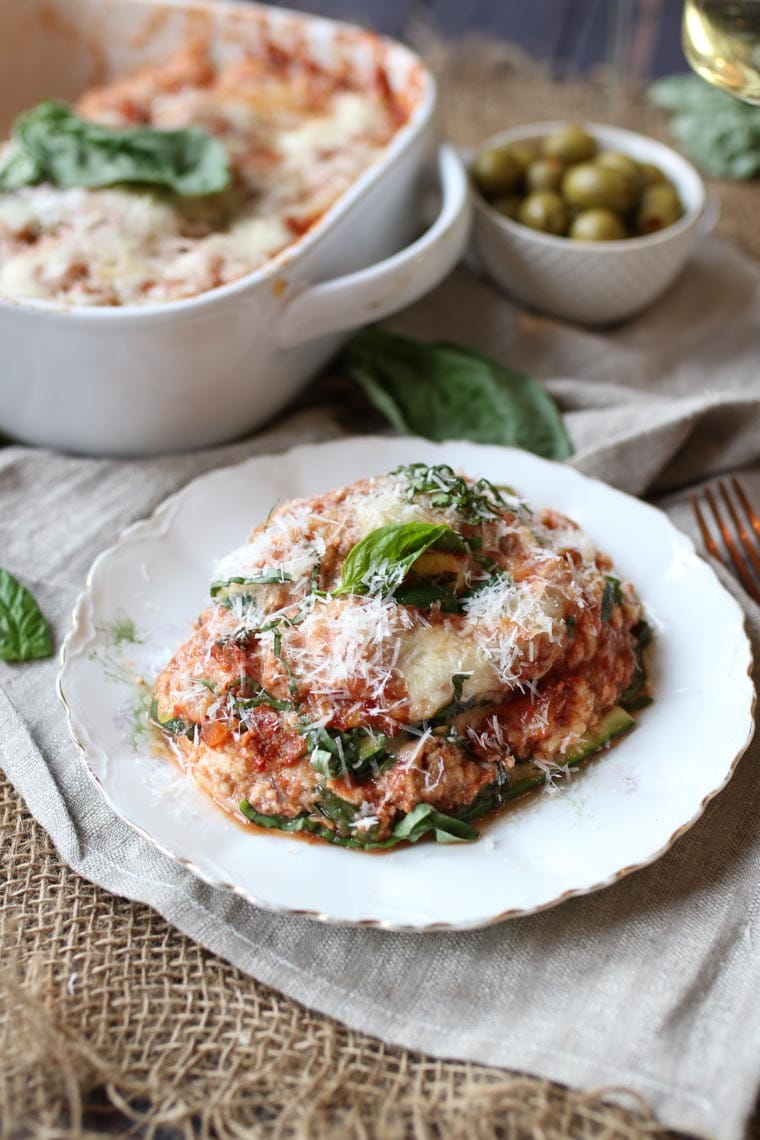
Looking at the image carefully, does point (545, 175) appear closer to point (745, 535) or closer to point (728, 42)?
point (728, 42)

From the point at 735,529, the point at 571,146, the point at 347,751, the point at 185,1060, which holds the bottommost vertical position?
the point at 185,1060

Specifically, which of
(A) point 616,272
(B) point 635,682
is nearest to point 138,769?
(B) point 635,682

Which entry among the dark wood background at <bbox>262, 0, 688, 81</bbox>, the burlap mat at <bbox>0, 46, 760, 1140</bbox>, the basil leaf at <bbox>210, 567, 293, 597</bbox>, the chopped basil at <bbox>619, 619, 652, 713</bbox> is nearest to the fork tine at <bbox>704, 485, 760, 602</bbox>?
the chopped basil at <bbox>619, 619, 652, 713</bbox>

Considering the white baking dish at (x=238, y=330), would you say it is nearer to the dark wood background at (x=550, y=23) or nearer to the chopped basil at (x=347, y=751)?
the chopped basil at (x=347, y=751)

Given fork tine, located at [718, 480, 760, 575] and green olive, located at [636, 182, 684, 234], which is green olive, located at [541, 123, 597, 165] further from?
fork tine, located at [718, 480, 760, 575]

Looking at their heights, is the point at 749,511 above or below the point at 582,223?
below

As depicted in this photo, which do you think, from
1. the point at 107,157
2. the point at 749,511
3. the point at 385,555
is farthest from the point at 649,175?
the point at 385,555

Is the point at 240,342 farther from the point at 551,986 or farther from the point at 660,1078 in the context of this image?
the point at 660,1078
